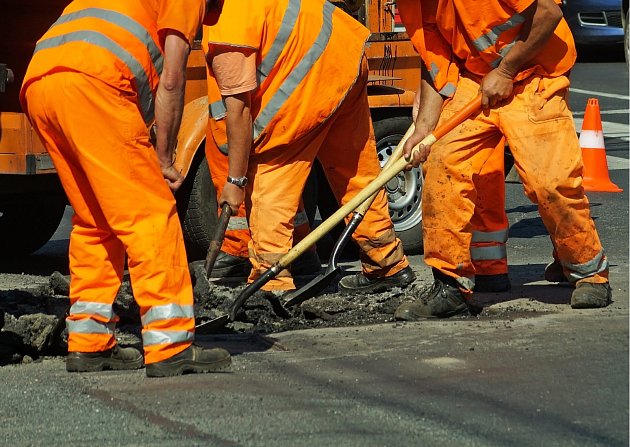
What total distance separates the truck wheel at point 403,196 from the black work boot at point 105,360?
322 centimetres

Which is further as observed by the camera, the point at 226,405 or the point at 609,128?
the point at 609,128

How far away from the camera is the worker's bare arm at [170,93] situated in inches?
197

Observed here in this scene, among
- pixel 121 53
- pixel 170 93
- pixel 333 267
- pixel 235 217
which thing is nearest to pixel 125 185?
pixel 170 93

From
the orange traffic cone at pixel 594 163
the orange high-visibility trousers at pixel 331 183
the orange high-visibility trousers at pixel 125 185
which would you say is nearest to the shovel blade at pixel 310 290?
the orange high-visibility trousers at pixel 331 183

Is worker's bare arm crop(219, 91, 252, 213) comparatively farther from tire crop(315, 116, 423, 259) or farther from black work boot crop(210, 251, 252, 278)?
tire crop(315, 116, 423, 259)

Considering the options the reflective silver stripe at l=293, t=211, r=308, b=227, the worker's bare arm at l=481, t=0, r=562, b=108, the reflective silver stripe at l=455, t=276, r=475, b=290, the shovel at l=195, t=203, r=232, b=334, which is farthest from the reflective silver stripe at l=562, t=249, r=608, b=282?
the shovel at l=195, t=203, r=232, b=334

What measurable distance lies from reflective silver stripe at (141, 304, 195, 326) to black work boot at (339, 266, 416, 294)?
2242mm

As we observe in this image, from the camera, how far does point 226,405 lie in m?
4.66

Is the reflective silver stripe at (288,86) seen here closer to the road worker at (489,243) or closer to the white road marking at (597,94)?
the road worker at (489,243)

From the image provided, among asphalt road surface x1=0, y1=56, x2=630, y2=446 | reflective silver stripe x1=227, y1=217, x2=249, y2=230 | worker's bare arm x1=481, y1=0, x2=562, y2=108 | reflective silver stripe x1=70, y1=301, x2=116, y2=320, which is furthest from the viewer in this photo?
reflective silver stripe x1=227, y1=217, x2=249, y2=230

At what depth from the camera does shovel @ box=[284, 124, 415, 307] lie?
6523mm

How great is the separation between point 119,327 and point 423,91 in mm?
1798

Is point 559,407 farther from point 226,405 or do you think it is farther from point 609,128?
point 609,128

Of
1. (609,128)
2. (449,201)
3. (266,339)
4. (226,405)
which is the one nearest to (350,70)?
(449,201)
